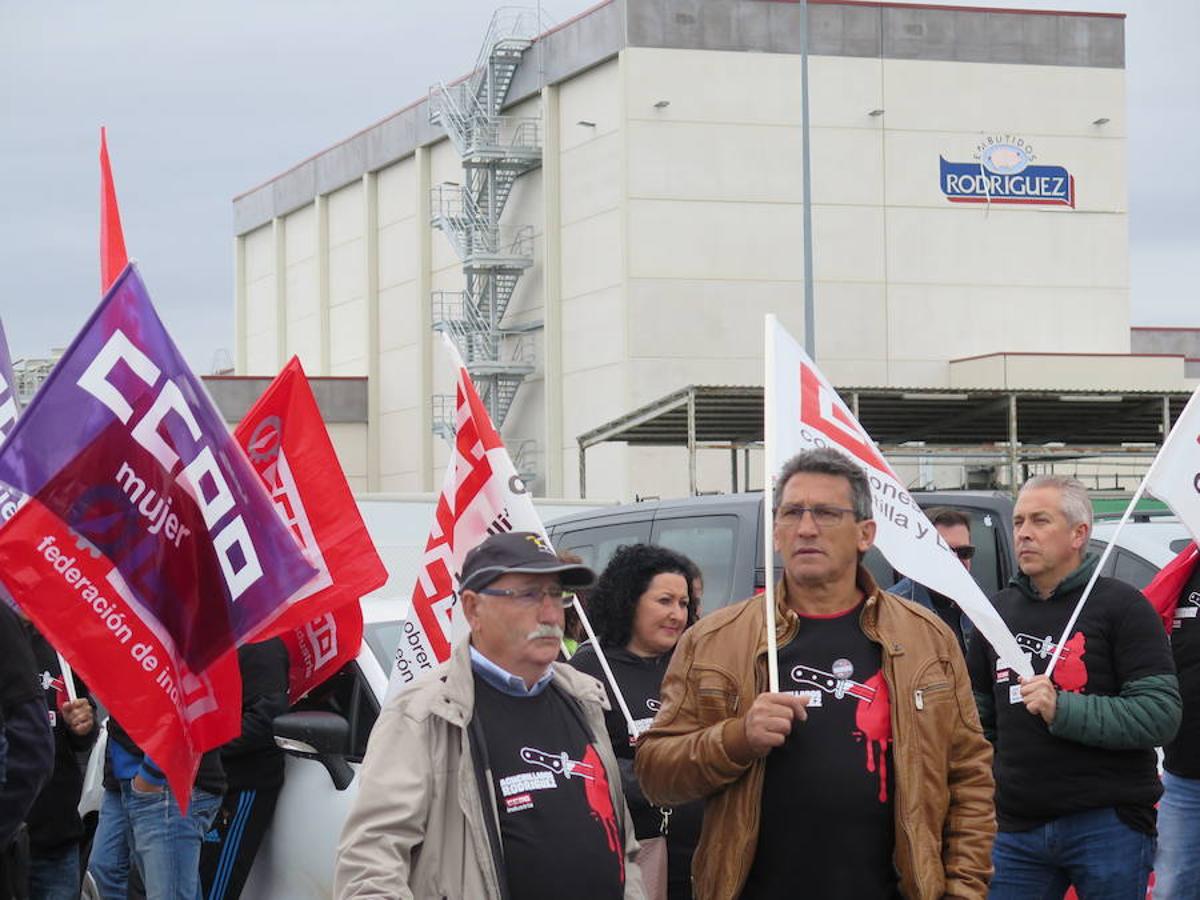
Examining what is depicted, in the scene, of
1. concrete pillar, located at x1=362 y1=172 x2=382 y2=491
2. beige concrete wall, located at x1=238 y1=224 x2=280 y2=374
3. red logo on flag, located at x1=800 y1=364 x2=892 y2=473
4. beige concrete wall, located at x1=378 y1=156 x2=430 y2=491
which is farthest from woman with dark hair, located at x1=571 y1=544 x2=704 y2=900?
beige concrete wall, located at x1=238 y1=224 x2=280 y2=374

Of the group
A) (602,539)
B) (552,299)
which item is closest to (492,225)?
(552,299)

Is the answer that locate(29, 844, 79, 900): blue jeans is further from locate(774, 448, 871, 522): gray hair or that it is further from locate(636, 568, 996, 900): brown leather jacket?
locate(774, 448, 871, 522): gray hair

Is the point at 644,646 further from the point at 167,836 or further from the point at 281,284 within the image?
the point at 281,284

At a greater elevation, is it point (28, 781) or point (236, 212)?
point (236, 212)

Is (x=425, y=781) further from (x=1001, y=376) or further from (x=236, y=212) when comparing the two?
(x=236, y=212)

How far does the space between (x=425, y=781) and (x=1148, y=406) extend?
1149 inches

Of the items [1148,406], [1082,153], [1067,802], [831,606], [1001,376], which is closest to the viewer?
[831,606]

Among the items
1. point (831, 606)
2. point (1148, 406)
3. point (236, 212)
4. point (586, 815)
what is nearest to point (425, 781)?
point (586, 815)

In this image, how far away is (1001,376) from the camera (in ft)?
137

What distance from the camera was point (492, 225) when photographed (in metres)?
45.7

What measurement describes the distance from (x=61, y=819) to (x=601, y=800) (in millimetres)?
3273

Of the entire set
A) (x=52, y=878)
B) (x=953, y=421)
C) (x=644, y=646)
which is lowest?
(x=52, y=878)

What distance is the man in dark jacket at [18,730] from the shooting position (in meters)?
5.67

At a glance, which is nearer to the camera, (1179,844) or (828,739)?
(828,739)
